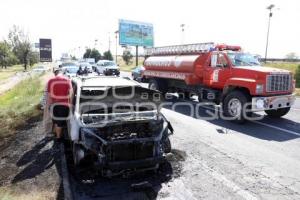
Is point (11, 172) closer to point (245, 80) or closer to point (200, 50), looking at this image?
point (245, 80)

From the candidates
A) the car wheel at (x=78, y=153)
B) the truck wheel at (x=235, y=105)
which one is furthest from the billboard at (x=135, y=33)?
the car wheel at (x=78, y=153)

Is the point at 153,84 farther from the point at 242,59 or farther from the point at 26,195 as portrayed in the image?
the point at 26,195

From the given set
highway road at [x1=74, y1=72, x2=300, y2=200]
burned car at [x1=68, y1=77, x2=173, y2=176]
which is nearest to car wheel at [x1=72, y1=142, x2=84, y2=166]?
burned car at [x1=68, y1=77, x2=173, y2=176]

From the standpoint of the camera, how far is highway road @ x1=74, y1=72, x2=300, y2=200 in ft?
16.3

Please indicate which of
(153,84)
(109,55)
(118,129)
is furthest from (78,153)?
(109,55)

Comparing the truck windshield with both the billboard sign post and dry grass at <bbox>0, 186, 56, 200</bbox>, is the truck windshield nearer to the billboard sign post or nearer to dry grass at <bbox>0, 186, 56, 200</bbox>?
dry grass at <bbox>0, 186, 56, 200</bbox>

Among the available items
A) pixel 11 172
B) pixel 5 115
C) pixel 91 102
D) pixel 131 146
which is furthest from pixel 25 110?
pixel 131 146

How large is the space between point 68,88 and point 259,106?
228 inches

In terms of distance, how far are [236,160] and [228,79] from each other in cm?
507

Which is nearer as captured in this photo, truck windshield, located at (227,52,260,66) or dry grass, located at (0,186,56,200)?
dry grass, located at (0,186,56,200)

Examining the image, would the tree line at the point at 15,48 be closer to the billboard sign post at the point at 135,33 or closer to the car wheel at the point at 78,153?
the billboard sign post at the point at 135,33

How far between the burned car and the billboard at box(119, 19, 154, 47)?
140 ft

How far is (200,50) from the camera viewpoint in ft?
43.0

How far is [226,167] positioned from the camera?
6.02 meters
